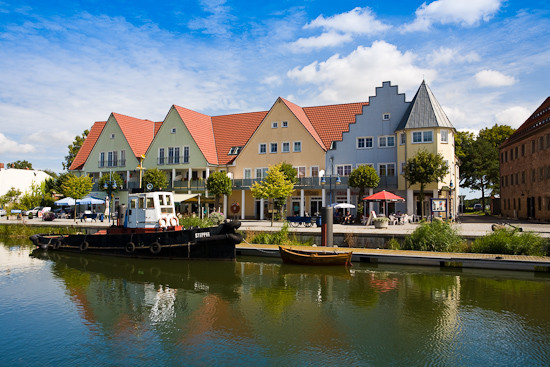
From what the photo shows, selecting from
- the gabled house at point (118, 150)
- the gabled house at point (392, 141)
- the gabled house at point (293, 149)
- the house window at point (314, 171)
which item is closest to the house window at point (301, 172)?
the gabled house at point (293, 149)

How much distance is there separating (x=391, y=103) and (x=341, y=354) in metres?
36.1

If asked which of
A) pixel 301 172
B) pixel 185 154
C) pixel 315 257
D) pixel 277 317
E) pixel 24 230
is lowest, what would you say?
pixel 277 317

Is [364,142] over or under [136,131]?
under

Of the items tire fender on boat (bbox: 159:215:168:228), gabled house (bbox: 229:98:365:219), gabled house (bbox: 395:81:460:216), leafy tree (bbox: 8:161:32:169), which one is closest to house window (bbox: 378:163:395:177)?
gabled house (bbox: 395:81:460:216)

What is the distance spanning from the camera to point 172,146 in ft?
171

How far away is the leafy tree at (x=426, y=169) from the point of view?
35.9 m

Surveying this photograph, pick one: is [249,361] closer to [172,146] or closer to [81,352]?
[81,352]

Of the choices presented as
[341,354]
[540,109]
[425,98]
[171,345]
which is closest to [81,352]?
[171,345]

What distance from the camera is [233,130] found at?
5338 centimetres

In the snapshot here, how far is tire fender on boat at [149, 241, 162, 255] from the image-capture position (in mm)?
23906

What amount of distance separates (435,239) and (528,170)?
28.3 metres

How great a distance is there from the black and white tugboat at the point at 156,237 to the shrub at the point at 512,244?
467 inches

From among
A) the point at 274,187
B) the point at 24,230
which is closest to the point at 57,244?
the point at 24,230

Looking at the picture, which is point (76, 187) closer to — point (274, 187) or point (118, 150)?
point (118, 150)
